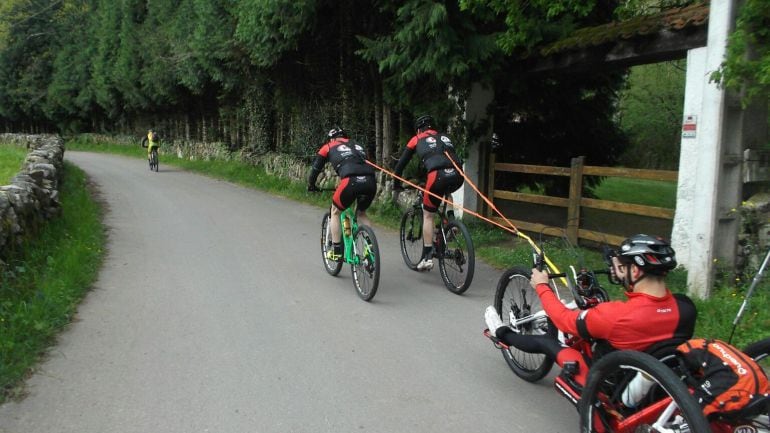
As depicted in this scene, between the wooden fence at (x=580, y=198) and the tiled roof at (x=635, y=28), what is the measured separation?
5.19 ft

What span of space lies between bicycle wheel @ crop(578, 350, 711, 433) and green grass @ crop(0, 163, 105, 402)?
12.5 feet

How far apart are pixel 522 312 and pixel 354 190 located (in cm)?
278

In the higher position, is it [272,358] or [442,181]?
[442,181]

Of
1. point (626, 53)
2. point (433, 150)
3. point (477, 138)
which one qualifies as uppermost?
point (626, 53)

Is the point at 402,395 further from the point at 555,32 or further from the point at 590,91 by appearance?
the point at 590,91

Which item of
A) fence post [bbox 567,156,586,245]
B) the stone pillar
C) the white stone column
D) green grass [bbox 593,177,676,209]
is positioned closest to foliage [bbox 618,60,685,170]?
green grass [bbox 593,177,676,209]

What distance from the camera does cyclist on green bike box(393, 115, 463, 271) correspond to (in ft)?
23.1

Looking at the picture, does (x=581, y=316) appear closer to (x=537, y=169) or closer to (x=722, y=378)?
(x=722, y=378)

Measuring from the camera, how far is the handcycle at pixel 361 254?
6438mm

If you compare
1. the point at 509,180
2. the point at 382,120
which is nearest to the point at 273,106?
the point at 382,120

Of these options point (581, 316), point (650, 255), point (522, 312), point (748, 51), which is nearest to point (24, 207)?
point (522, 312)

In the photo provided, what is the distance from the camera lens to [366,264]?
6.61 meters

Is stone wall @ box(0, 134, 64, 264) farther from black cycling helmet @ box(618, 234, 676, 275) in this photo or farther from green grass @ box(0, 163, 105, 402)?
black cycling helmet @ box(618, 234, 676, 275)

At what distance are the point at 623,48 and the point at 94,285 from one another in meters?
7.21
